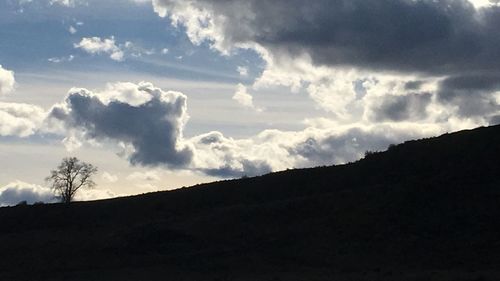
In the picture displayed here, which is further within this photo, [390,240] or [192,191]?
[192,191]

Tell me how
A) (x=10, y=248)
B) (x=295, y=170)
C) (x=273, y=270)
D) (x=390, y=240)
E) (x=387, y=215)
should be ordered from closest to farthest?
(x=273, y=270)
(x=390, y=240)
(x=387, y=215)
(x=10, y=248)
(x=295, y=170)

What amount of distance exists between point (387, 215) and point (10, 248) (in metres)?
26.6

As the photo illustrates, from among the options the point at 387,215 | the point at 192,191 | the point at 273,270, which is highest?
the point at 192,191

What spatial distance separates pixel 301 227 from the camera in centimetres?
5844

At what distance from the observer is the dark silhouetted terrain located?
50.6 metres

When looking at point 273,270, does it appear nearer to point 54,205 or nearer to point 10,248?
point 10,248

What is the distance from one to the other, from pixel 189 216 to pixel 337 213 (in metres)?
11.8

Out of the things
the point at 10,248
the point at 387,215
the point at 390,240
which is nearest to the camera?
the point at 390,240

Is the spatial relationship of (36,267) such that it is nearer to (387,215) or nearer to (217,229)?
(217,229)

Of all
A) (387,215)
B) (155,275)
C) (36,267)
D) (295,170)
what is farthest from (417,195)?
(36,267)

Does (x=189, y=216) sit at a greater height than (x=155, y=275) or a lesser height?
greater

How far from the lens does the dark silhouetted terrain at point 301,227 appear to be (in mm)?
50625

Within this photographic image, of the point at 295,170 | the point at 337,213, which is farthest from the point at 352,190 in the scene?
the point at 295,170

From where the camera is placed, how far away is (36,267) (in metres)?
55.6
